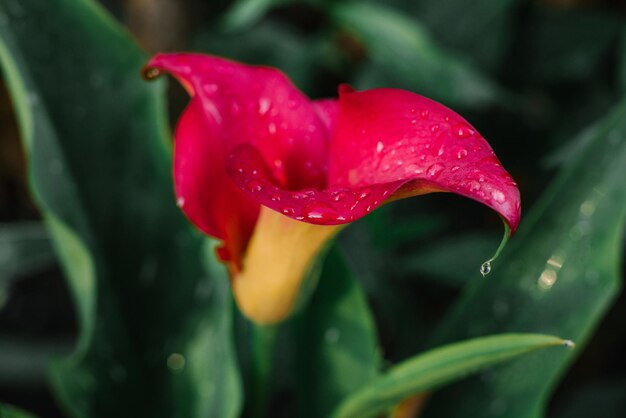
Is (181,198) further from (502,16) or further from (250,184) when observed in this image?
(502,16)

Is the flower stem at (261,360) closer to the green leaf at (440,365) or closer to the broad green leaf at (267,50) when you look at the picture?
the green leaf at (440,365)

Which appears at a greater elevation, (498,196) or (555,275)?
(498,196)

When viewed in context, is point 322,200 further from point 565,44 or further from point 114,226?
point 565,44

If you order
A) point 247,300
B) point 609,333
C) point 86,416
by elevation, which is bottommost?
point 609,333

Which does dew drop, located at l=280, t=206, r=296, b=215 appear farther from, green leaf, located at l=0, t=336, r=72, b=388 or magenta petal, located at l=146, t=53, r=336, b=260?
green leaf, located at l=0, t=336, r=72, b=388

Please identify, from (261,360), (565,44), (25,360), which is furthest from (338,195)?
(565,44)

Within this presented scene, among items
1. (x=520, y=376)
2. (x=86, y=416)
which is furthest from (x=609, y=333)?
(x=86, y=416)

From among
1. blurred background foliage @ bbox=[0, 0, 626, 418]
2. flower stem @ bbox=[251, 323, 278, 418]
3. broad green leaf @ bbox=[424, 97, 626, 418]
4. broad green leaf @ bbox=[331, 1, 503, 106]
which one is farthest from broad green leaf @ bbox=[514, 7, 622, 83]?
flower stem @ bbox=[251, 323, 278, 418]
